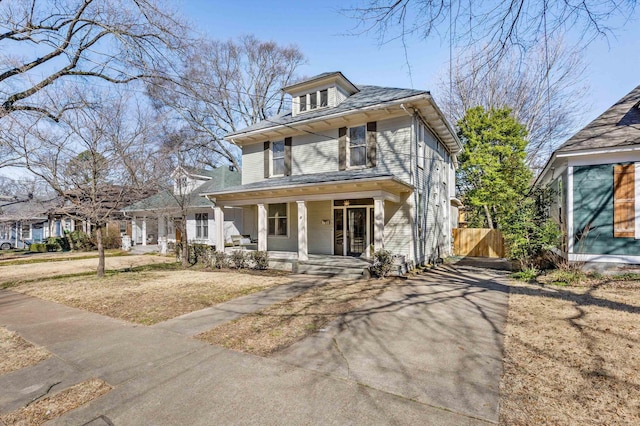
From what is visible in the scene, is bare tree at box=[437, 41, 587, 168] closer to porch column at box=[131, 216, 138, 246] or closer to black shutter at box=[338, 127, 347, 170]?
black shutter at box=[338, 127, 347, 170]

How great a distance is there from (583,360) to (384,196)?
21.6 ft

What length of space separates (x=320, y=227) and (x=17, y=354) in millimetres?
9933

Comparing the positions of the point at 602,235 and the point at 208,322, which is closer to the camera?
the point at 208,322

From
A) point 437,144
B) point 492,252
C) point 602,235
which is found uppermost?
point 437,144

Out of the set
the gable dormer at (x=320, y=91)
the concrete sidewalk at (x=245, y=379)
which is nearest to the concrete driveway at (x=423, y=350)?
the concrete sidewalk at (x=245, y=379)

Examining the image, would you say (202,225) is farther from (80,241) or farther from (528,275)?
(528,275)

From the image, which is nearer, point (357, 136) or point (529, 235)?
point (529, 235)

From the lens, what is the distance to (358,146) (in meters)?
12.0

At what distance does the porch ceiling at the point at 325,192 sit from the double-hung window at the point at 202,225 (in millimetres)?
6683

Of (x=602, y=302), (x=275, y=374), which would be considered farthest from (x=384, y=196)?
(x=275, y=374)

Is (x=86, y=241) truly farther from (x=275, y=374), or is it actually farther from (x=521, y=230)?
(x=521, y=230)

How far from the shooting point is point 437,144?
14602mm

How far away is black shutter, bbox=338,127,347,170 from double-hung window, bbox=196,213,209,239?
10.9 meters

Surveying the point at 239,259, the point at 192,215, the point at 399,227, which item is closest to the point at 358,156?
the point at 399,227
